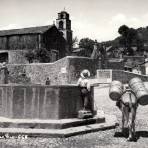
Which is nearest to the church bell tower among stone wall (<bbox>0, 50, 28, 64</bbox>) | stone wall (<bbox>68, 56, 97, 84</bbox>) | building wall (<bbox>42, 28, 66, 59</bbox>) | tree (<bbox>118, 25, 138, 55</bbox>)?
building wall (<bbox>42, 28, 66, 59</bbox>)

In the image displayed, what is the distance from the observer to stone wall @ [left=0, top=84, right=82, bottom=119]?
29.7 ft

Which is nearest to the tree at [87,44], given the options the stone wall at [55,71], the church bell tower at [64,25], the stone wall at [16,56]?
the church bell tower at [64,25]

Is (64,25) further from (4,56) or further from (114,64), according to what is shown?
(114,64)

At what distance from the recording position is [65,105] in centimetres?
920

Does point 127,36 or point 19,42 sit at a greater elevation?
point 127,36

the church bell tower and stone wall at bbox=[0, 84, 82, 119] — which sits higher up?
the church bell tower

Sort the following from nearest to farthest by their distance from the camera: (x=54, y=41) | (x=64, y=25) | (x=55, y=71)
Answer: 1. (x=55, y=71)
2. (x=54, y=41)
3. (x=64, y=25)

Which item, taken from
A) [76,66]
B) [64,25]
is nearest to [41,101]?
[76,66]

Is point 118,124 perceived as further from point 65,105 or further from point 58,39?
point 58,39

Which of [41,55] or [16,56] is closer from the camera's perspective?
[41,55]

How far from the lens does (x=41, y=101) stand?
9094 millimetres

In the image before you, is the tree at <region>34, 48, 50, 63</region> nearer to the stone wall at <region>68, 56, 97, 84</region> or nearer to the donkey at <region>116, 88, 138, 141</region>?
the stone wall at <region>68, 56, 97, 84</region>

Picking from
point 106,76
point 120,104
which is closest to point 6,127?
point 120,104

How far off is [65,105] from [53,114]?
1.39 feet
